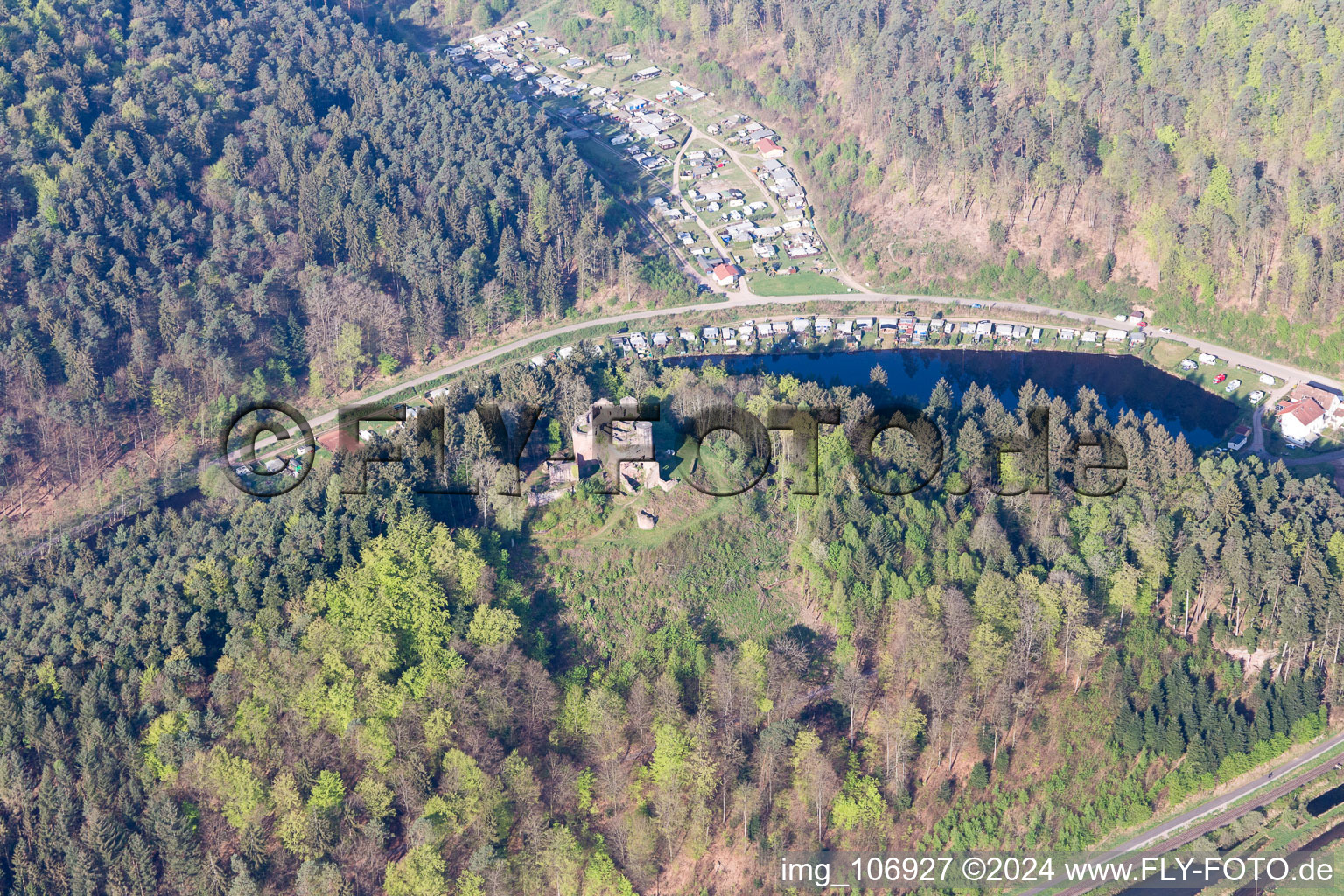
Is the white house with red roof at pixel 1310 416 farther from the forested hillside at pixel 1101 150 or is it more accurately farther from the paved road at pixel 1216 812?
the paved road at pixel 1216 812

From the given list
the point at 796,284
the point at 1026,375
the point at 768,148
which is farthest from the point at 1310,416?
the point at 768,148

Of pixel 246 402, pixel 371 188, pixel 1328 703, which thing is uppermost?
pixel 371 188

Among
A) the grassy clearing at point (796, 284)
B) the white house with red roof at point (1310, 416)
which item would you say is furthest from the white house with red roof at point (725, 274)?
the white house with red roof at point (1310, 416)

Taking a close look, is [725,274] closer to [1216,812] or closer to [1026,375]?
[1026,375]

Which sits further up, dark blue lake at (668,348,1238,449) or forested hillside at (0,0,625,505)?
forested hillside at (0,0,625,505)

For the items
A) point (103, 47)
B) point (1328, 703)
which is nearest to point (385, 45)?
point (103, 47)

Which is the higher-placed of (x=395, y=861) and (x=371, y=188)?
(x=371, y=188)

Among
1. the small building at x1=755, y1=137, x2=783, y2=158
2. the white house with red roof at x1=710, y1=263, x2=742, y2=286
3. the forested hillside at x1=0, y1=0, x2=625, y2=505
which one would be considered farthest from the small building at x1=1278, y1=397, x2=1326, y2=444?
the small building at x1=755, y1=137, x2=783, y2=158

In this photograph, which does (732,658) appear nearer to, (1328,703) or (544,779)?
(544,779)

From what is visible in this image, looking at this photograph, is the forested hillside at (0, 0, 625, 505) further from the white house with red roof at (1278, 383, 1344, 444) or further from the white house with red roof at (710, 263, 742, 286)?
the white house with red roof at (1278, 383, 1344, 444)
